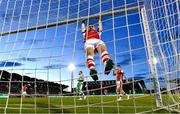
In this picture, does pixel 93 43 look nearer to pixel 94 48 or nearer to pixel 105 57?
pixel 94 48

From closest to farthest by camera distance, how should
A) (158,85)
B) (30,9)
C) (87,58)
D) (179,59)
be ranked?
(179,59)
(87,58)
(158,85)
(30,9)

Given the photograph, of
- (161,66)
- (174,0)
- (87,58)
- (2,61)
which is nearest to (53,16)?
(2,61)

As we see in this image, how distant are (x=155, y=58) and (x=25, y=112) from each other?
353cm

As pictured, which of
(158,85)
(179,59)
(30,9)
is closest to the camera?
(179,59)

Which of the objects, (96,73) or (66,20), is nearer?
(96,73)

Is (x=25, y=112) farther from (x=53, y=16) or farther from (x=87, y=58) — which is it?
(x=53, y=16)

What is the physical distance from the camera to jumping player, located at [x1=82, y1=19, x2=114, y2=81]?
8.20 meters

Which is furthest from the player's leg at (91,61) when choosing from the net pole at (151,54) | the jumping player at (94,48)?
the net pole at (151,54)

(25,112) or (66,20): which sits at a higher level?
(66,20)

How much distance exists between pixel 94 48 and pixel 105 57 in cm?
45

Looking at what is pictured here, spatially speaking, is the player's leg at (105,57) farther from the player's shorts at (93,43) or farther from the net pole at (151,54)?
the net pole at (151,54)

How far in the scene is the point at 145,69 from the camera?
9.56 m

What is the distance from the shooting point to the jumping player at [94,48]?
8203 millimetres

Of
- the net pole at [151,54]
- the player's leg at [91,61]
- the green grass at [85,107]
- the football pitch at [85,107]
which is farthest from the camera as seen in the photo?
the net pole at [151,54]
